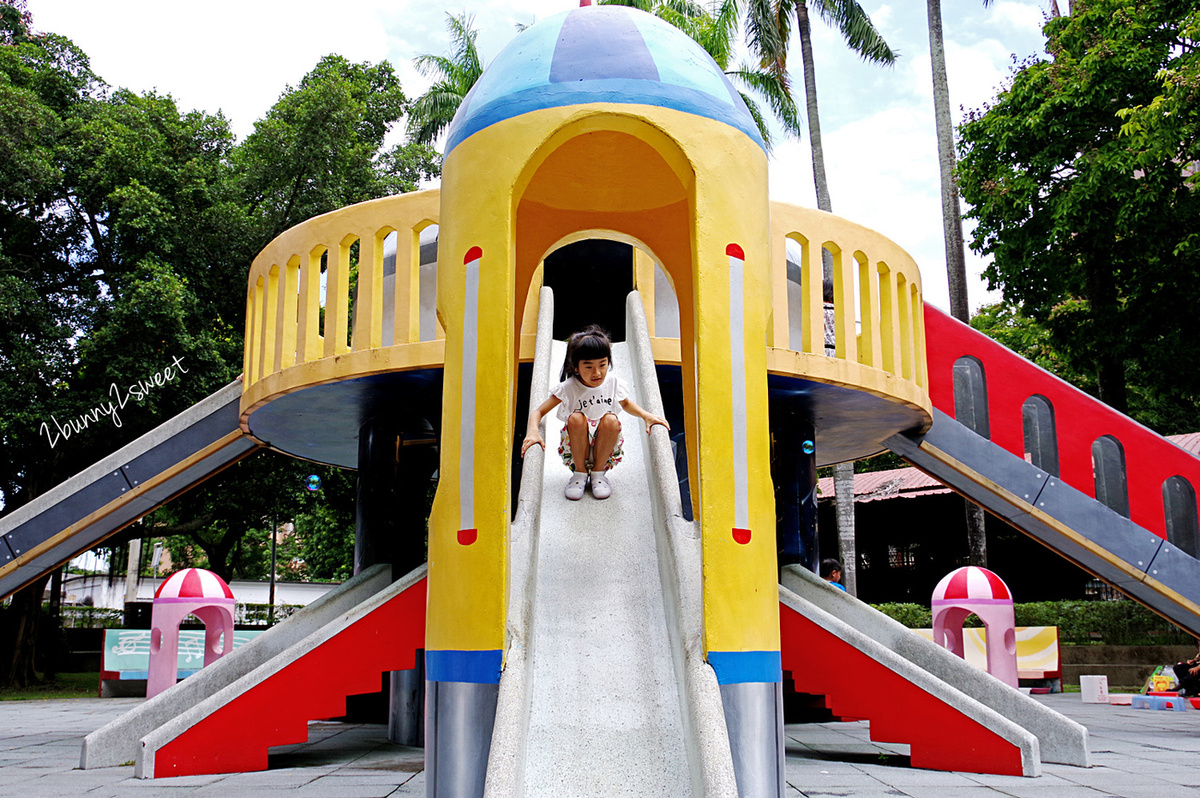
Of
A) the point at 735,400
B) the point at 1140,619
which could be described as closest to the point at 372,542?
the point at 735,400

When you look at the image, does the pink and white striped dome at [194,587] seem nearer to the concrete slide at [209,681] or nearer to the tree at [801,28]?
the concrete slide at [209,681]

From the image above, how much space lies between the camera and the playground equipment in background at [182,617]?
12.9m

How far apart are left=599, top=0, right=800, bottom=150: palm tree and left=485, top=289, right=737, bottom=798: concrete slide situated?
19.5 meters

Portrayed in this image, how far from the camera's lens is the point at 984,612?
37.6ft

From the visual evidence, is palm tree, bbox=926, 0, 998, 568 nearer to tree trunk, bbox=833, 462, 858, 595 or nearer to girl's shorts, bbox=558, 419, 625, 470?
tree trunk, bbox=833, 462, 858, 595

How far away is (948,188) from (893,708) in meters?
16.1

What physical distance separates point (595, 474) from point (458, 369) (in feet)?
7.48

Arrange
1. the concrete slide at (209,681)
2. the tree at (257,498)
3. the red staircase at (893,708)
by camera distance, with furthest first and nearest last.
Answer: the tree at (257,498) < the concrete slide at (209,681) < the red staircase at (893,708)

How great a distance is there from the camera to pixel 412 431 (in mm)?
9836

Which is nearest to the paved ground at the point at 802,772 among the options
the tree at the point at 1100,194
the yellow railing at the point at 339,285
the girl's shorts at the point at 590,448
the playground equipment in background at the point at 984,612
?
the playground equipment in background at the point at 984,612

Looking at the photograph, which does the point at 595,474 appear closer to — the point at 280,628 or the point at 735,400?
the point at 735,400

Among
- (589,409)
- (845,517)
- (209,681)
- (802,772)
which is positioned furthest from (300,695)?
(845,517)

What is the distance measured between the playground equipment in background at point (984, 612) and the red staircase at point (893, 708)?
4291 millimetres

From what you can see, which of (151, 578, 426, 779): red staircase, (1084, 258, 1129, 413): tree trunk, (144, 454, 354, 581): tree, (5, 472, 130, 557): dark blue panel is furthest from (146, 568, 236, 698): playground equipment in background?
(1084, 258, 1129, 413): tree trunk
